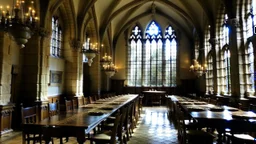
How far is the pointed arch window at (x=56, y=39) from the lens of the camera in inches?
438

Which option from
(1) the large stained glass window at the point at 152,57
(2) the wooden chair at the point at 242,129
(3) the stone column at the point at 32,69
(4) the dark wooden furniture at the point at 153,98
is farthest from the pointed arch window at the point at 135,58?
(2) the wooden chair at the point at 242,129

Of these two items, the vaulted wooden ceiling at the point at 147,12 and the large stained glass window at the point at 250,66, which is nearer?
the large stained glass window at the point at 250,66

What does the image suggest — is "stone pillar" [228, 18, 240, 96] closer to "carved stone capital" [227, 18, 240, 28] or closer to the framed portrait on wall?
"carved stone capital" [227, 18, 240, 28]

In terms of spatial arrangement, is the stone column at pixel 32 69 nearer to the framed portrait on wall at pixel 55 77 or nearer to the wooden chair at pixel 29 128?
the framed portrait on wall at pixel 55 77

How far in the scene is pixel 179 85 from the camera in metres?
18.1

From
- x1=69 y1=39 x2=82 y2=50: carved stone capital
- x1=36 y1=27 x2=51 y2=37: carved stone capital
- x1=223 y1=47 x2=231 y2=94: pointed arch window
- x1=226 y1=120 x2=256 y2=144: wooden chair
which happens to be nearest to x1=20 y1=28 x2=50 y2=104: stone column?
x1=36 y1=27 x2=51 y2=37: carved stone capital

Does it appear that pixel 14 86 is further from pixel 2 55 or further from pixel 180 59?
pixel 180 59

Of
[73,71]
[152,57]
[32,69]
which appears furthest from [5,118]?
[152,57]

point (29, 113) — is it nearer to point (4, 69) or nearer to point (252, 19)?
point (4, 69)

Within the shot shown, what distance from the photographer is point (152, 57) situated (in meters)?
19.0

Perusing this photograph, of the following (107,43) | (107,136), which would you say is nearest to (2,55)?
(107,136)

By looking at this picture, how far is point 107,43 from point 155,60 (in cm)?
452

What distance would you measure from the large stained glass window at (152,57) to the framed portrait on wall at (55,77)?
871cm

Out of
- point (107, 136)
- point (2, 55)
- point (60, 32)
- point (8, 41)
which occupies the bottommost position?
point (107, 136)
